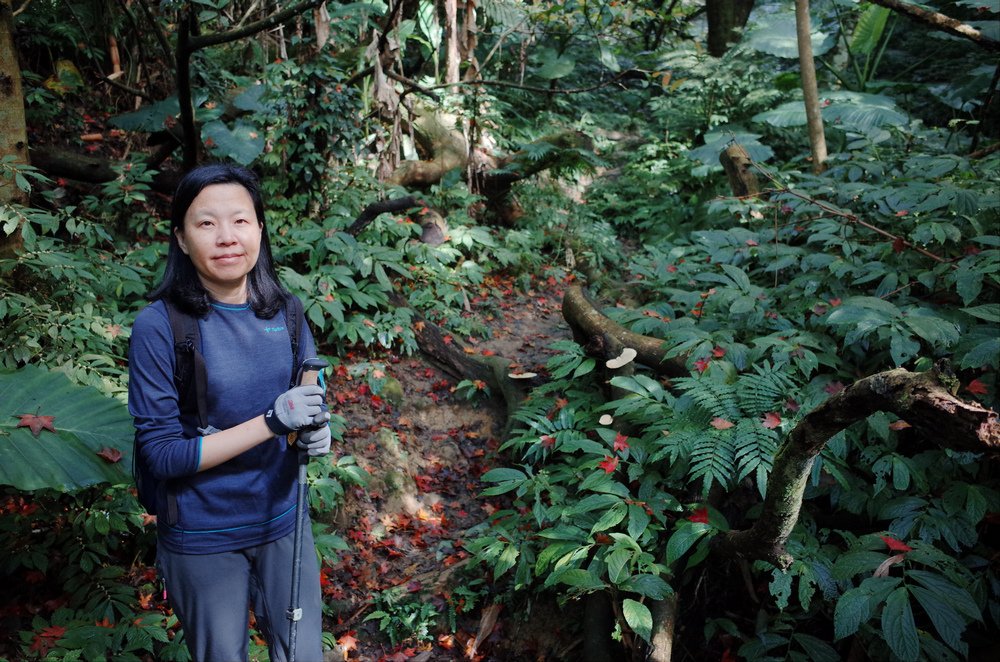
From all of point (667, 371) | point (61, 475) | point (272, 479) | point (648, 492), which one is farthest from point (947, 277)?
point (61, 475)

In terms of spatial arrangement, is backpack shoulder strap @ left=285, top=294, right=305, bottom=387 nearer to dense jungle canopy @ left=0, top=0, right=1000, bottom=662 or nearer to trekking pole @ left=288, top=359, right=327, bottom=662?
trekking pole @ left=288, top=359, right=327, bottom=662

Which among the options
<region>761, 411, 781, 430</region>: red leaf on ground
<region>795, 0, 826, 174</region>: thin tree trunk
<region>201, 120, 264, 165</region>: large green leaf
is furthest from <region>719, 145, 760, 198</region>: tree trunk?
<region>201, 120, 264, 165</region>: large green leaf

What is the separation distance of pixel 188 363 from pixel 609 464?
1889mm

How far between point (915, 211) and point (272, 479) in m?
3.94

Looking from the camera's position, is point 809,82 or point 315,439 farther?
point 809,82

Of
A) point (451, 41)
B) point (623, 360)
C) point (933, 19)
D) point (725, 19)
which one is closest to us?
point (623, 360)

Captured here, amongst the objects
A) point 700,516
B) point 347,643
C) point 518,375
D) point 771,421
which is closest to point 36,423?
point 347,643

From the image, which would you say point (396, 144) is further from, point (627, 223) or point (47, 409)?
point (47, 409)

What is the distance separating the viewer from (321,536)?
9.73ft

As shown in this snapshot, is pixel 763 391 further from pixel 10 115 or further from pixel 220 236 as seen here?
pixel 10 115

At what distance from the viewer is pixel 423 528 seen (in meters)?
3.88

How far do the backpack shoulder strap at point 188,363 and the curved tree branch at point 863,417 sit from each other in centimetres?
177

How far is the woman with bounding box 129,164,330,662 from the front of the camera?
159 cm

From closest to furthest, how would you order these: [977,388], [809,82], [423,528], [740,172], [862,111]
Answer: [977,388]
[423,528]
[809,82]
[740,172]
[862,111]
